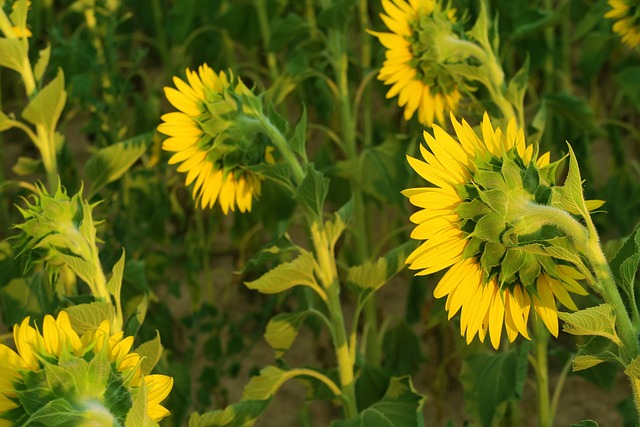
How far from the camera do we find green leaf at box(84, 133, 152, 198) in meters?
1.41

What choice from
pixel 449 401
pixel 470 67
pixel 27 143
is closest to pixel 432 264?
pixel 470 67

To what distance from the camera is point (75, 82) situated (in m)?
1.82

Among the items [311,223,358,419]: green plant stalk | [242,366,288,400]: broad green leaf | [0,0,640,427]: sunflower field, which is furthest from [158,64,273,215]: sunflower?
[242,366,288,400]: broad green leaf

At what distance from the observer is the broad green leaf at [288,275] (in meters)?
1.17

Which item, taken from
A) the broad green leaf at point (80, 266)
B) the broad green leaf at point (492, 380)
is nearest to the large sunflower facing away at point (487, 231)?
the broad green leaf at point (80, 266)

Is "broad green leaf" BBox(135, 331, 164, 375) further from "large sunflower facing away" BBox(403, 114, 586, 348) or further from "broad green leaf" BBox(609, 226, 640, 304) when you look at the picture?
"broad green leaf" BBox(609, 226, 640, 304)

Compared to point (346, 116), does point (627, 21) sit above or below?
above

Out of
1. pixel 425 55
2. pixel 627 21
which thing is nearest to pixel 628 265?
pixel 425 55

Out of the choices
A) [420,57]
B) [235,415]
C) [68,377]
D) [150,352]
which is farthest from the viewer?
[420,57]

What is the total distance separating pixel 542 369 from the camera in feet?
4.54

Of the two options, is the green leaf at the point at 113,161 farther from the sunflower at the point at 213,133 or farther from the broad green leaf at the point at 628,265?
the broad green leaf at the point at 628,265

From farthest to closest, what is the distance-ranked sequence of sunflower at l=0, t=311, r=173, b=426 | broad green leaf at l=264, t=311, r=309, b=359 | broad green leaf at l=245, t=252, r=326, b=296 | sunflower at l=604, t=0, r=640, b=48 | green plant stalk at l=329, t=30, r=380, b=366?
green plant stalk at l=329, t=30, r=380, b=366 < sunflower at l=604, t=0, r=640, b=48 < broad green leaf at l=264, t=311, r=309, b=359 < broad green leaf at l=245, t=252, r=326, b=296 < sunflower at l=0, t=311, r=173, b=426

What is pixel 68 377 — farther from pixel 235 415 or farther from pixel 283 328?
pixel 283 328

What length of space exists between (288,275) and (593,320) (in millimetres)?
456
